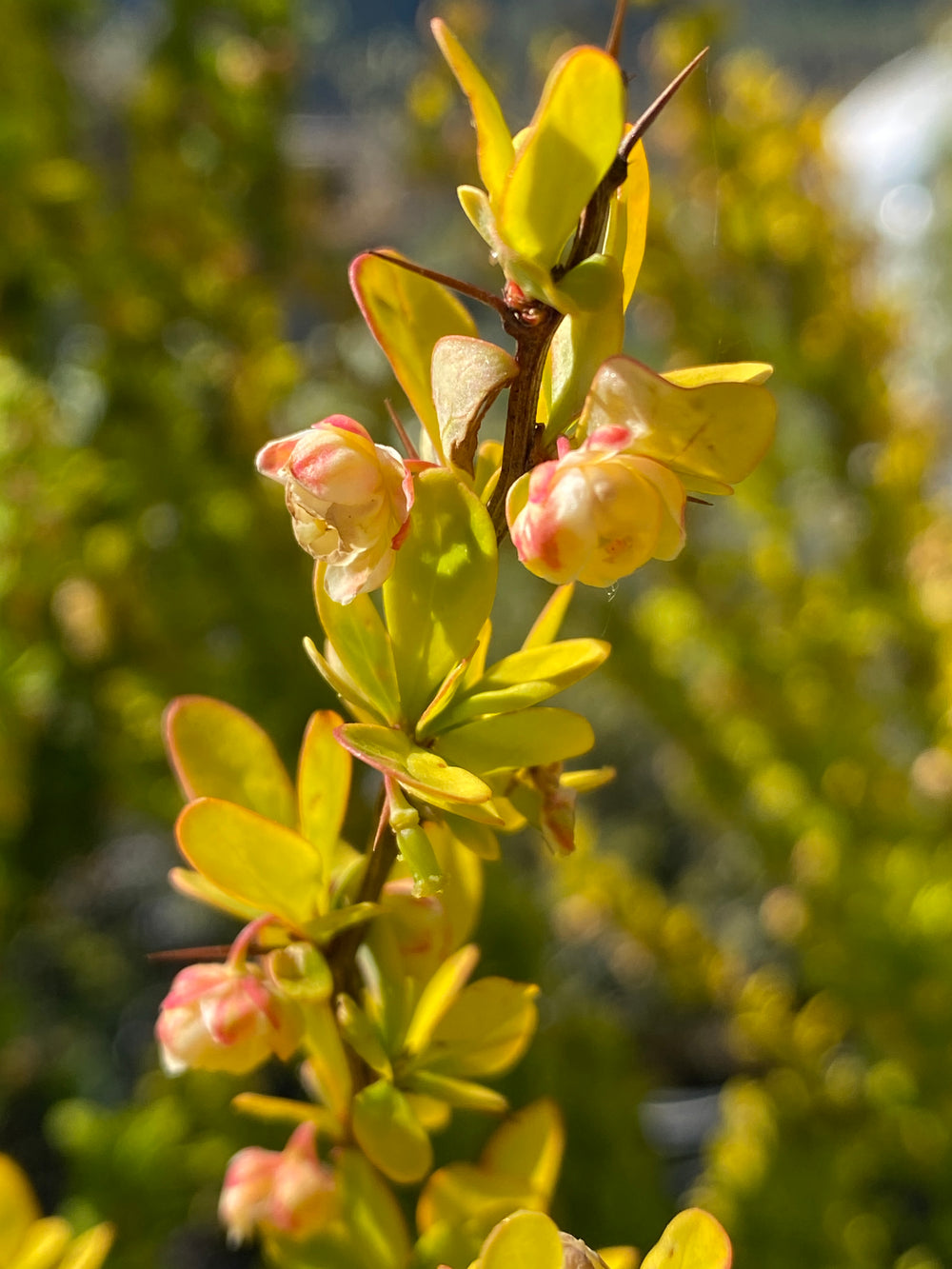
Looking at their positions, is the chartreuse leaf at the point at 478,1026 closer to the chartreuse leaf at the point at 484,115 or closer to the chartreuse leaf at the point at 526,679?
the chartreuse leaf at the point at 526,679

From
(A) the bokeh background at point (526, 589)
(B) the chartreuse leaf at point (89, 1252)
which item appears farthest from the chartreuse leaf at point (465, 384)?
(A) the bokeh background at point (526, 589)

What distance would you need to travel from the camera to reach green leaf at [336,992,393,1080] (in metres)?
0.22

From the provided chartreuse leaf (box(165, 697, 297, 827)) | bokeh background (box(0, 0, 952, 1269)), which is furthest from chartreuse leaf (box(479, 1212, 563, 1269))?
bokeh background (box(0, 0, 952, 1269))

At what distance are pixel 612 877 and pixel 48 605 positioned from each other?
0.62m

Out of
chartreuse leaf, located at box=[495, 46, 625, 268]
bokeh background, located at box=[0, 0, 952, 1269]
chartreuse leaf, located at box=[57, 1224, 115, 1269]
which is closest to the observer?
chartreuse leaf, located at box=[495, 46, 625, 268]

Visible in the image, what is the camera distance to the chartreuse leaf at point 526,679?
20 centimetres

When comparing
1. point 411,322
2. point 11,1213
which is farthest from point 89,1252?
point 411,322

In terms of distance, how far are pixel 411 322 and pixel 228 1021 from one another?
152 mm

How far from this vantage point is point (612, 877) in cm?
104

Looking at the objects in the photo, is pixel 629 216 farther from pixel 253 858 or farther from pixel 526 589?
pixel 526 589

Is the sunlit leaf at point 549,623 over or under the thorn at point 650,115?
under

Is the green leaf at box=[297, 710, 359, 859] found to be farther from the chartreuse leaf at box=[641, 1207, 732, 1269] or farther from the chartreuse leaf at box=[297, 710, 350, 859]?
the chartreuse leaf at box=[641, 1207, 732, 1269]

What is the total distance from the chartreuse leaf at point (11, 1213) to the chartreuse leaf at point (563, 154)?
30 cm

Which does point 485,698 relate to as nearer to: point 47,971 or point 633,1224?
point 633,1224
